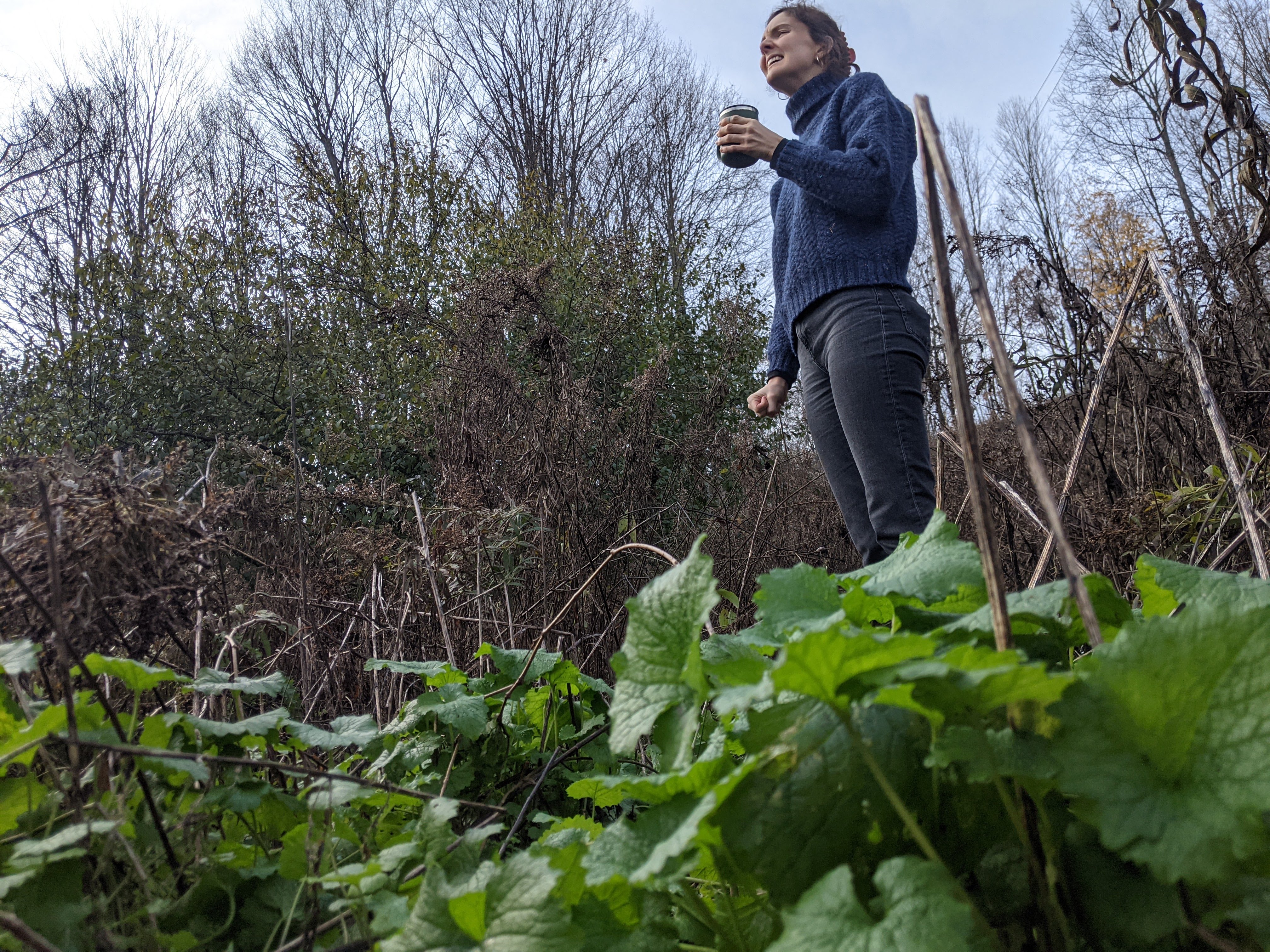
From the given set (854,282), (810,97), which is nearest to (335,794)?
(854,282)

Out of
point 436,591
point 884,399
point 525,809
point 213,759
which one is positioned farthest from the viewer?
point 884,399

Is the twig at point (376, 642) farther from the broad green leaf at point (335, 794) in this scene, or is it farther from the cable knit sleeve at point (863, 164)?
the cable knit sleeve at point (863, 164)

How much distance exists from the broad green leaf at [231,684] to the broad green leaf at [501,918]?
446mm

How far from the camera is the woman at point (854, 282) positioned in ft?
6.41

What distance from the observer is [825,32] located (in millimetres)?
2395

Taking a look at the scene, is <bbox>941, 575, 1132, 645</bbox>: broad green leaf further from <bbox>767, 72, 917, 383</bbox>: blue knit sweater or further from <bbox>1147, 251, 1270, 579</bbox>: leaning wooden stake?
<bbox>767, 72, 917, 383</bbox>: blue knit sweater

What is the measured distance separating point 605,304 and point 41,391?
540 cm

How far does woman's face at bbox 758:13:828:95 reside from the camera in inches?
92.6

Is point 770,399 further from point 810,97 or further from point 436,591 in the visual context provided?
point 436,591

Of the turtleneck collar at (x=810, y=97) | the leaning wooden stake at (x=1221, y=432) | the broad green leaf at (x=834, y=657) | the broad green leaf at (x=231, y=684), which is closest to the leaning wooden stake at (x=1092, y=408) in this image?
the leaning wooden stake at (x=1221, y=432)

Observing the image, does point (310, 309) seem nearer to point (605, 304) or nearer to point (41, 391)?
point (41, 391)

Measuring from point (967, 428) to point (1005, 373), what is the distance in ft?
0.15

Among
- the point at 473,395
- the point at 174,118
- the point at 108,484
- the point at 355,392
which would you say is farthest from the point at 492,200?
the point at 108,484

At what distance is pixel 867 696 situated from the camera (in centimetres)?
53
